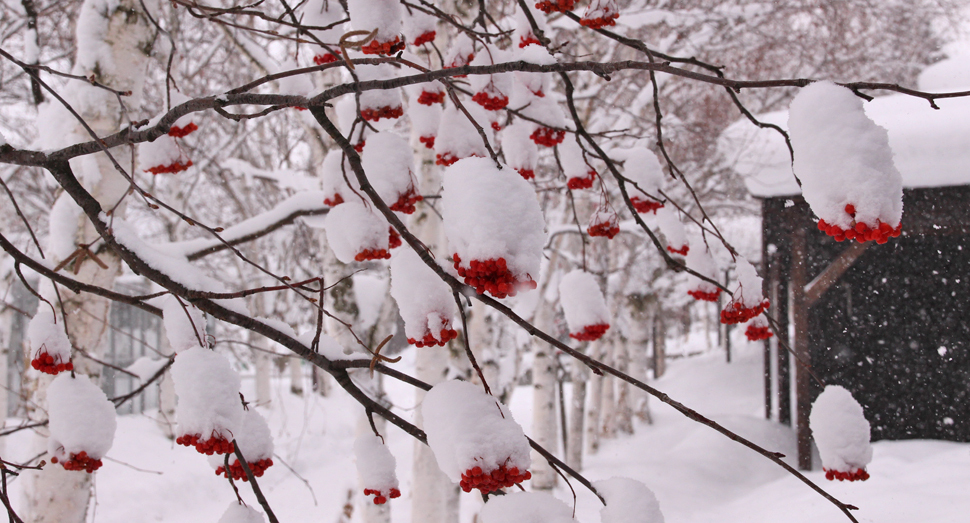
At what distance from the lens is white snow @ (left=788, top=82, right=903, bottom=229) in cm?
76

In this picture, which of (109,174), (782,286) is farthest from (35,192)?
(782,286)

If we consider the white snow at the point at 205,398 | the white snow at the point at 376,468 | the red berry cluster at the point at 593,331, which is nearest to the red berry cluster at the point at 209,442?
the white snow at the point at 205,398

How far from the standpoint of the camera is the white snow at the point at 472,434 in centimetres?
85

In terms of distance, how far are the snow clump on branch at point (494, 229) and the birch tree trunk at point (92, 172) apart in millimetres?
2283

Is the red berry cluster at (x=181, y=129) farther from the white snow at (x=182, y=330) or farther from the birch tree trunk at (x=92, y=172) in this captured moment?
the birch tree trunk at (x=92, y=172)

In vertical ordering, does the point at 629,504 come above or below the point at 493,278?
below

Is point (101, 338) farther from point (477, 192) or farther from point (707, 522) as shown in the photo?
point (707, 522)

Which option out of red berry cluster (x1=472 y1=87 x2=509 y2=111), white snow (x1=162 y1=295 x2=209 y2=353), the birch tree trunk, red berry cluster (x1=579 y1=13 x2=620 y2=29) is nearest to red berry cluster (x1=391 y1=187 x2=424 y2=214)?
red berry cluster (x1=472 y1=87 x2=509 y2=111)

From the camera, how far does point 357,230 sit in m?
1.19

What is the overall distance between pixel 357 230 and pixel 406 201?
0.38 ft

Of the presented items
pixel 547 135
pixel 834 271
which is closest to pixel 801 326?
pixel 834 271

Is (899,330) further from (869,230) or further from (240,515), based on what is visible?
(240,515)

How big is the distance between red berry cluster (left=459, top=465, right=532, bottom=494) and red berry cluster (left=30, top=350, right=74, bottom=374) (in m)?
0.88

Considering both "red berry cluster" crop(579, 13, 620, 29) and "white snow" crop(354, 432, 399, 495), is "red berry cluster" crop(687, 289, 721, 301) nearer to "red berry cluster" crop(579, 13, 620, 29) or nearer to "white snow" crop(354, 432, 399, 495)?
"red berry cluster" crop(579, 13, 620, 29)
